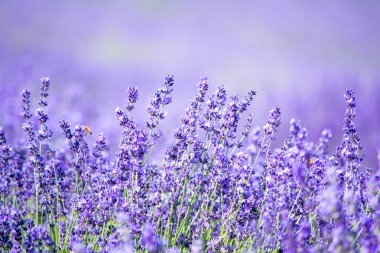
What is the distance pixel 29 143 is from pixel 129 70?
14.4 m

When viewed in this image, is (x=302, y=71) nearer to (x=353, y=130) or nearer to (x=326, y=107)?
(x=326, y=107)

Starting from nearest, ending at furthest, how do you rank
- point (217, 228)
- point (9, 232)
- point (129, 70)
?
point (9, 232) → point (217, 228) → point (129, 70)

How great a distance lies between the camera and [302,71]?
17.2 metres

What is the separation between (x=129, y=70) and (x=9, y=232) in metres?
14.8

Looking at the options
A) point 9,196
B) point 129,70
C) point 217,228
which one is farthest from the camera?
point 129,70

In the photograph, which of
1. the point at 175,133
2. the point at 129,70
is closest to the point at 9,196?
the point at 175,133

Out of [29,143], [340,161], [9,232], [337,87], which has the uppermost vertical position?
[337,87]

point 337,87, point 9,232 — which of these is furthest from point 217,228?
point 337,87

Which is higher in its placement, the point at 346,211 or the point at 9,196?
the point at 9,196

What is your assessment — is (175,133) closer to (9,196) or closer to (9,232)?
(9,232)

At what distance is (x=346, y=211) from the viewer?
7.99 feet

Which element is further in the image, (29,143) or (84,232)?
(29,143)

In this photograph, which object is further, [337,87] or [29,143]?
[337,87]

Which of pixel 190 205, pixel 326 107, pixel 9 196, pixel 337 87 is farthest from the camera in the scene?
pixel 337 87
